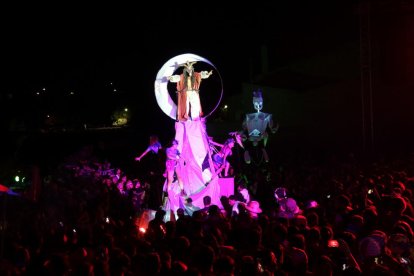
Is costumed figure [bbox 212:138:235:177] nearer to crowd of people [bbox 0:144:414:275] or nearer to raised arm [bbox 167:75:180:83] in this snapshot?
raised arm [bbox 167:75:180:83]

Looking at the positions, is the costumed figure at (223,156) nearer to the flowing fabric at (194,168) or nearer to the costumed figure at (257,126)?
the flowing fabric at (194,168)

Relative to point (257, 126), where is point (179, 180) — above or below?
below

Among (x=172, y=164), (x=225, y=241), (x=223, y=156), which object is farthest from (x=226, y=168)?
(x=225, y=241)

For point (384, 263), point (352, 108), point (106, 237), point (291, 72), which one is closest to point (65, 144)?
point (291, 72)

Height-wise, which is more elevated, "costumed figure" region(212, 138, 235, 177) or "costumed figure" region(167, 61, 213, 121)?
"costumed figure" region(167, 61, 213, 121)

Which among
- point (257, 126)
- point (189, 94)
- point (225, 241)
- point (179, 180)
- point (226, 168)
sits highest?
point (189, 94)

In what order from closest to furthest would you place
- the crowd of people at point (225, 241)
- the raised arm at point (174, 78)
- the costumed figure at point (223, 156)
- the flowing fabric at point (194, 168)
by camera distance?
1. the crowd of people at point (225, 241)
2. the flowing fabric at point (194, 168)
3. the raised arm at point (174, 78)
4. the costumed figure at point (223, 156)

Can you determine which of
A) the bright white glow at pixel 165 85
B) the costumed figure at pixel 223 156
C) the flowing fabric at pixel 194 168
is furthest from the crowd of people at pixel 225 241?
the bright white glow at pixel 165 85

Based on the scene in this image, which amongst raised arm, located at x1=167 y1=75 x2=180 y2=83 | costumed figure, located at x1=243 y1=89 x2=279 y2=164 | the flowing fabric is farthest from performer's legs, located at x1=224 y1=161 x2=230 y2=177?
raised arm, located at x1=167 y1=75 x2=180 y2=83

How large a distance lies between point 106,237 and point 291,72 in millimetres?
20147

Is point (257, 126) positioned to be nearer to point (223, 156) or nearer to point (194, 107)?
point (223, 156)

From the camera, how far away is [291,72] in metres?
25.0

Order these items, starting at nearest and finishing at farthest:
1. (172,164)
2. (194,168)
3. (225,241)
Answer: (225,241)
(172,164)
(194,168)

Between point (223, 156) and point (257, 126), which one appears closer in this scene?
point (223, 156)
